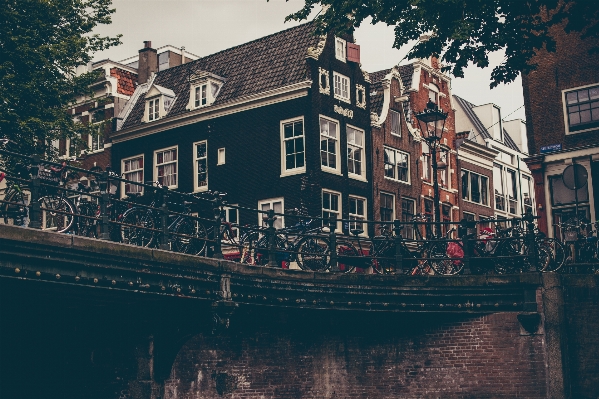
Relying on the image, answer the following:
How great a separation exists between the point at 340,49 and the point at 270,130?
437cm

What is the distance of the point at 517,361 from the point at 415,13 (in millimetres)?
7101

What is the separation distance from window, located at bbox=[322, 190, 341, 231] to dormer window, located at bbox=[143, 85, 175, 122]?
8.66 meters

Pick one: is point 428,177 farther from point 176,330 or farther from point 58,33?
point 176,330

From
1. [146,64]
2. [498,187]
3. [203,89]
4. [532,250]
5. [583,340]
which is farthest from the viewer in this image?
[498,187]

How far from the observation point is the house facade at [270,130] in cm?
3030

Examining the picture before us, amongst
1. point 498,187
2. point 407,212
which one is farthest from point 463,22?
point 498,187

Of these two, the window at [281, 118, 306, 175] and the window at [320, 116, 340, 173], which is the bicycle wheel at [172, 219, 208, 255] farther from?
the window at [320, 116, 340, 173]

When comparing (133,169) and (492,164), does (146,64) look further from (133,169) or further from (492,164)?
(492,164)

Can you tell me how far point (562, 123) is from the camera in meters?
25.4

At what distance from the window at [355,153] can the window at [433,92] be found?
21.7 ft

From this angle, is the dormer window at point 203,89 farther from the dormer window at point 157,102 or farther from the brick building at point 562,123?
the brick building at point 562,123

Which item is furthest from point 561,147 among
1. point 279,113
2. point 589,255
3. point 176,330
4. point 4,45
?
point 4,45

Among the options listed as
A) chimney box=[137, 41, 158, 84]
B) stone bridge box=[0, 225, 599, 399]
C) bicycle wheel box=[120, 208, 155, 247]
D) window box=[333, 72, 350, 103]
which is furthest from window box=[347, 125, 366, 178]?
bicycle wheel box=[120, 208, 155, 247]

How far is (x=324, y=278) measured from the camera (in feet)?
54.6
